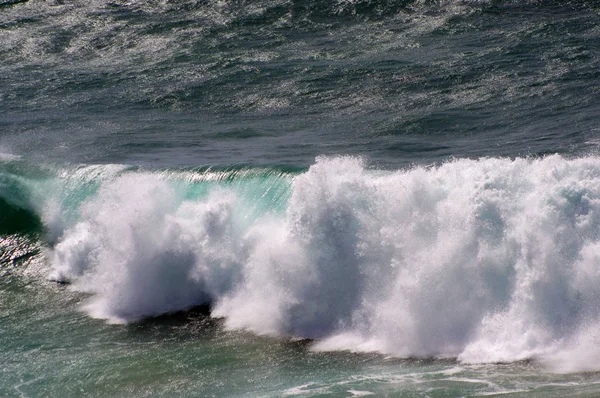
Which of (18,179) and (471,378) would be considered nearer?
(471,378)

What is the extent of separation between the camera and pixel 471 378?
11336 millimetres

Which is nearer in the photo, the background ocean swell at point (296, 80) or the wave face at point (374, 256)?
the wave face at point (374, 256)

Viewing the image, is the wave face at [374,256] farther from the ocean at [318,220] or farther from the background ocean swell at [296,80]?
the background ocean swell at [296,80]

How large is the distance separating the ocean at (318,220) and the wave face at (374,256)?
0.03 m

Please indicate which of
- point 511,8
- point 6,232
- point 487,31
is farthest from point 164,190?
point 511,8

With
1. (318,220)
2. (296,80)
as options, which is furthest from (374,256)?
(296,80)

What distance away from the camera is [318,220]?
14.3m

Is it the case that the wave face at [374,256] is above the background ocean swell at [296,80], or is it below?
below

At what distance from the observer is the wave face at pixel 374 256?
1223cm

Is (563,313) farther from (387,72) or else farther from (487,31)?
(487,31)

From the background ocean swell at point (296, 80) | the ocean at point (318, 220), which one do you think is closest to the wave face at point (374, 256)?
the ocean at point (318, 220)

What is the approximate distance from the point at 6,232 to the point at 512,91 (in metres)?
11.8

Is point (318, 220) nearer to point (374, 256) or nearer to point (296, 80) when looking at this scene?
point (374, 256)

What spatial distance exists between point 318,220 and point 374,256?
3.61ft
